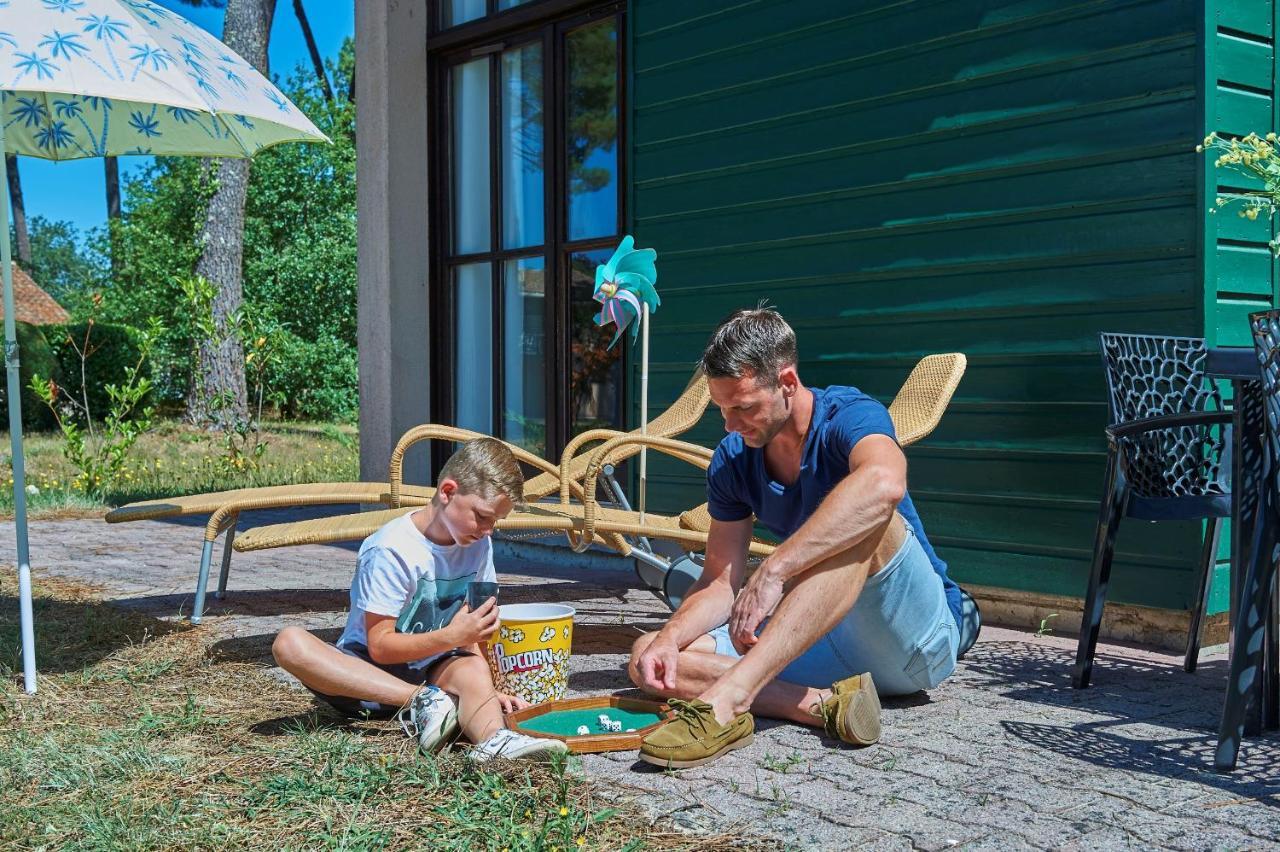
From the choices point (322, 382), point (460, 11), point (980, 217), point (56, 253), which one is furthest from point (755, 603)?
point (56, 253)

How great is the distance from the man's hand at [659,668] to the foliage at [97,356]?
18.0 meters

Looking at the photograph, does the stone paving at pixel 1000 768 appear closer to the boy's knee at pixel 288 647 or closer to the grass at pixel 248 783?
the grass at pixel 248 783

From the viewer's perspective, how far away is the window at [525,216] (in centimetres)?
638

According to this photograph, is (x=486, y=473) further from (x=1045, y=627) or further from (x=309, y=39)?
(x=309, y=39)

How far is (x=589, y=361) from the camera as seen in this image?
21.1 feet

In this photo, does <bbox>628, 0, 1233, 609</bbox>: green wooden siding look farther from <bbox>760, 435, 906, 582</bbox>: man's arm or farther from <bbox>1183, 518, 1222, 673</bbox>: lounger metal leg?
<bbox>760, 435, 906, 582</bbox>: man's arm

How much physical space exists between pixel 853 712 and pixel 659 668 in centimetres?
46

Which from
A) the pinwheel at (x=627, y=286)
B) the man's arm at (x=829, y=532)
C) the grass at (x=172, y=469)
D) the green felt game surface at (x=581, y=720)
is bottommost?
the grass at (x=172, y=469)

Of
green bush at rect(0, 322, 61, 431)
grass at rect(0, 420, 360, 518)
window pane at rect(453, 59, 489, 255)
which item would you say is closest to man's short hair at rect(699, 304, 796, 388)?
window pane at rect(453, 59, 489, 255)

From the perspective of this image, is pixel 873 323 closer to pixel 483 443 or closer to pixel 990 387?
pixel 990 387

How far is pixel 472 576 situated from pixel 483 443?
1.17ft

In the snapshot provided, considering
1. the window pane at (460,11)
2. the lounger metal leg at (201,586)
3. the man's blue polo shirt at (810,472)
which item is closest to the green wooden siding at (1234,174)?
the man's blue polo shirt at (810,472)

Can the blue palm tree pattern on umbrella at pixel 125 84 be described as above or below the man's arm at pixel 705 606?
above

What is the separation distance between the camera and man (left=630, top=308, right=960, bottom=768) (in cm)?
270
